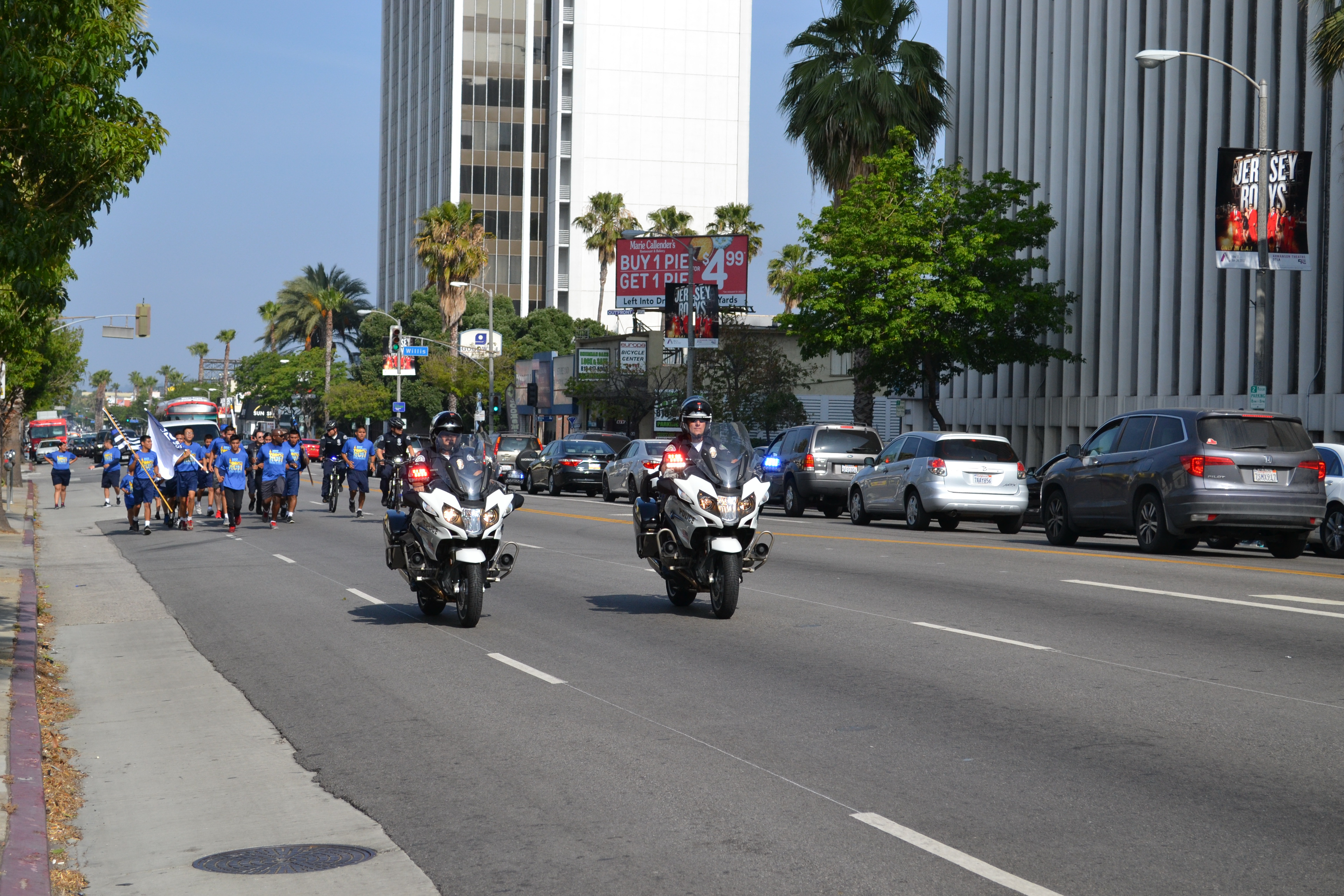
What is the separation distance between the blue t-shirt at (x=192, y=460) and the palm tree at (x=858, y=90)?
68.2 ft

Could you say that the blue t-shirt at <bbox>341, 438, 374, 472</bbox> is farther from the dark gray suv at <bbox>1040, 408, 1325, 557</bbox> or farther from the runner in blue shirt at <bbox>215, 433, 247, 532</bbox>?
the dark gray suv at <bbox>1040, 408, 1325, 557</bbox>

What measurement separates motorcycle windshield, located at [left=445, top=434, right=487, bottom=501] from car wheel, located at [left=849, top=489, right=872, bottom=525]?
15829mm

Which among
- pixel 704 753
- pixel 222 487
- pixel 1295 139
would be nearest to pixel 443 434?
pixel 704 753

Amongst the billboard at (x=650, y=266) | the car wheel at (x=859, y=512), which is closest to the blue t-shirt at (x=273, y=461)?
the car wheel at (x=859, y=512)

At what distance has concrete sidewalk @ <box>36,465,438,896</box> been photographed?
5.79 metres

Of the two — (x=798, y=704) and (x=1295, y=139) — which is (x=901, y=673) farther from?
(x=1295, y=139)

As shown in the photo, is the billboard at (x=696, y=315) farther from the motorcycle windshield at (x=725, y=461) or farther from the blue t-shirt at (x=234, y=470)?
the motorcycle windshield at (x=725, y=461)

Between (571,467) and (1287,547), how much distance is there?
2522cm

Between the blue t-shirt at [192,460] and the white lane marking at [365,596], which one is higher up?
the blue t-shirt at [192,460]

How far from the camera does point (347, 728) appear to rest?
8609 millimetres

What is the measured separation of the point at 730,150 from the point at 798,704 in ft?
309

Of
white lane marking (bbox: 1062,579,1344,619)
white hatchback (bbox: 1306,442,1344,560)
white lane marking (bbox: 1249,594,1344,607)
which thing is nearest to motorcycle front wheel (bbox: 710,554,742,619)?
white lane marking (bbox: 1062,579,1344,619)

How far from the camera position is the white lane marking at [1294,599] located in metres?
13.6

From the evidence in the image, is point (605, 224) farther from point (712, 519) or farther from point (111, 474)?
point (712, 519)
